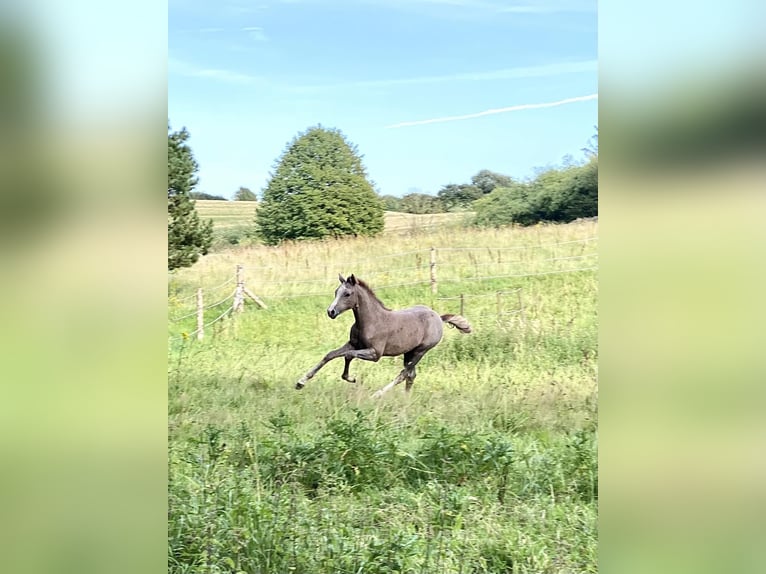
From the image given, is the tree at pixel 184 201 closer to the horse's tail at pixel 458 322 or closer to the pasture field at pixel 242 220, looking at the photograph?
the pasture field at pixel 242 220

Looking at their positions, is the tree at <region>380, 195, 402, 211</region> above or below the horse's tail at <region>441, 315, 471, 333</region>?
above

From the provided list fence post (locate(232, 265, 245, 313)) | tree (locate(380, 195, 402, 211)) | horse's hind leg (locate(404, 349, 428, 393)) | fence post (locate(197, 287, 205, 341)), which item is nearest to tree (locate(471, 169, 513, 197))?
tree (locate(380, 195, 402, 211))

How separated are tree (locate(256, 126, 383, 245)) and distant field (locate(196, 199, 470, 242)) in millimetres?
61

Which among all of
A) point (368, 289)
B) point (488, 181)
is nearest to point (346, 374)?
point (368, 289)

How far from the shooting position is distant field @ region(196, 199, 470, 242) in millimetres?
3854

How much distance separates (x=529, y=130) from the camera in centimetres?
374

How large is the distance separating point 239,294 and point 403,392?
1157 millimetres

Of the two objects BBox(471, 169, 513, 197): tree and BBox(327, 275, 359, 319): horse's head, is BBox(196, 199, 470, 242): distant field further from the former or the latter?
BBox(327, 275, 359, 319): horse's head

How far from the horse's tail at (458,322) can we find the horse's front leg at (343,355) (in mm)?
455

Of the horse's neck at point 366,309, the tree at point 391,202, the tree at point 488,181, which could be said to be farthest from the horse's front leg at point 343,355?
the tree at point 488,181

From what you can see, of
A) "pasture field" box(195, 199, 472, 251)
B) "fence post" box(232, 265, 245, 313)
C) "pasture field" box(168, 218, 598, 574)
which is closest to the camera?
"pasture field" box(168, 218, 598, 574)
